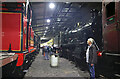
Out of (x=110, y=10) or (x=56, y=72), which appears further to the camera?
(x=56, y=72)

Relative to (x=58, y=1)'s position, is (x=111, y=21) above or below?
below

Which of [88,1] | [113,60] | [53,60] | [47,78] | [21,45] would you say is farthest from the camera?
[88,1]

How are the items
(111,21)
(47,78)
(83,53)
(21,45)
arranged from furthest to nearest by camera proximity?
(83,53) < (47,78) < (21,45) < (111,21)

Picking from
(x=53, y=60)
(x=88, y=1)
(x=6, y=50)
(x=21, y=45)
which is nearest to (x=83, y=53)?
(x=53, y=60)

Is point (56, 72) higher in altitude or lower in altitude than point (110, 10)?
lower

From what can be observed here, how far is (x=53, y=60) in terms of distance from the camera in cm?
892

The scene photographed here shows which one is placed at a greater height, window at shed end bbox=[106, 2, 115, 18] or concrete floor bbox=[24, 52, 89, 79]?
window at shed end bbox=[106, 2, 115, 18]

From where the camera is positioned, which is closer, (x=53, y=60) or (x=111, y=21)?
(x=111, y=21)

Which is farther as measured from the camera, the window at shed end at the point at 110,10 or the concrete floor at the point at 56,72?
the concrete floor at the point at 56,72

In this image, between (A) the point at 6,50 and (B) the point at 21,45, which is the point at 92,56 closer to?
(B) the point at 21,45

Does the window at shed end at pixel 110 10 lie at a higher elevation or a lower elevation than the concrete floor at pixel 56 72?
higher

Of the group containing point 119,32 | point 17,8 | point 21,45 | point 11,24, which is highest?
point 17,8

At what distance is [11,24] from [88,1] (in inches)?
328

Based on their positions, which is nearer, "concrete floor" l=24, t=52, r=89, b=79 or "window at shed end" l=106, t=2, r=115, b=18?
"window at shed end" l=106, t=2, r=115, b=18
